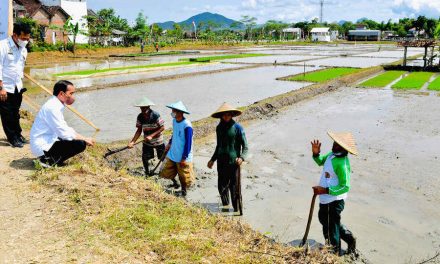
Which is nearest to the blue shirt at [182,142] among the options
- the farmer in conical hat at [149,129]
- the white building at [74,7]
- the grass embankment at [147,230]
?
the grass embankment at [147,230]

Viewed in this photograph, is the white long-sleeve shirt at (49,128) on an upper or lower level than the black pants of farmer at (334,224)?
upper

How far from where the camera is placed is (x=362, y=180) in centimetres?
609

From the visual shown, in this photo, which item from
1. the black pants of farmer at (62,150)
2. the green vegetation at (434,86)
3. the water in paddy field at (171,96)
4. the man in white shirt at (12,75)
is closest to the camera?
the black pants of farmer at (62,150)

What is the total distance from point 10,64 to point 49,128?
1.49 metres

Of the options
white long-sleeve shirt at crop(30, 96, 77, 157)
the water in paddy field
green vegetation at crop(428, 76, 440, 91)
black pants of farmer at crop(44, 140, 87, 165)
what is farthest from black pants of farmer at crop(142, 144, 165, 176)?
green vegetation at crop(428, 76, 440, 91)

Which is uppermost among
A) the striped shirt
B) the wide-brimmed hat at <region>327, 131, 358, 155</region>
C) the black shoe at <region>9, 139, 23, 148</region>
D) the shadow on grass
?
the wide-brimmed hat at <region>327, 131, 358, 155</region>

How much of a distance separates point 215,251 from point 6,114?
13.7 ft

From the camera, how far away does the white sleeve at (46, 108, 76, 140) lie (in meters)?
4.78

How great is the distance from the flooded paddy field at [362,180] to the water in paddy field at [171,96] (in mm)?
2219

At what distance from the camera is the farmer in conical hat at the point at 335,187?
367 cm

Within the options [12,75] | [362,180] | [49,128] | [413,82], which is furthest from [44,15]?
[362,180]

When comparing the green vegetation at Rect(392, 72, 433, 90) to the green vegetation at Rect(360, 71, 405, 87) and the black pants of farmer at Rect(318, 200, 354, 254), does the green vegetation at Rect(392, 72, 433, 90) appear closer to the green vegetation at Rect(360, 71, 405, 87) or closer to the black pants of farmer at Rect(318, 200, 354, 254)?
the green vegetation at Rect(360, 71, 405, 87)

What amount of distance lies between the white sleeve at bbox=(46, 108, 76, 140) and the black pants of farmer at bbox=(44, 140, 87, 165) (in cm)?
8

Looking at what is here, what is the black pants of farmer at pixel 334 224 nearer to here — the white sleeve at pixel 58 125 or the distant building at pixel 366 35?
the white sleeve at pixel 58 125
